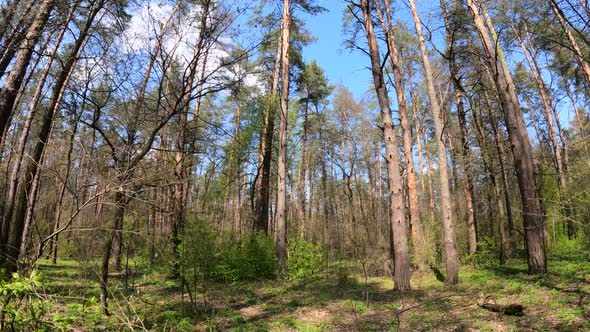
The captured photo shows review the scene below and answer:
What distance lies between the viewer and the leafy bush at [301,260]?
37.6ft

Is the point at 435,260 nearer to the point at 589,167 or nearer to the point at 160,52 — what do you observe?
the point at 589,167

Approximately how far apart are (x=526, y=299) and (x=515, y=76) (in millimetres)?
14449

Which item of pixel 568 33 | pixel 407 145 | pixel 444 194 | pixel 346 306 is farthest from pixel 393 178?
pixel 568 33

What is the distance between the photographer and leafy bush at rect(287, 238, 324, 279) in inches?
451

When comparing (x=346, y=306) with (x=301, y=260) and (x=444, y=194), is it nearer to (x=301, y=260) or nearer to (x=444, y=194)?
(x=301, y=260)

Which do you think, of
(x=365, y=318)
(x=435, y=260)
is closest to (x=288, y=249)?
(x=435, y=260)

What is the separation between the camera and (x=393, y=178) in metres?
8.25

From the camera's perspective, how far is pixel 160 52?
4727 millimetres

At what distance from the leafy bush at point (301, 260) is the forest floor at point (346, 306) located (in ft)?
5.70

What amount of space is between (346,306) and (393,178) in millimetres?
3100

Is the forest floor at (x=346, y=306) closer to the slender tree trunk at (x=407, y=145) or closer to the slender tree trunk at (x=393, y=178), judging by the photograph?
the slender tree trunk at (x=393, y=178)

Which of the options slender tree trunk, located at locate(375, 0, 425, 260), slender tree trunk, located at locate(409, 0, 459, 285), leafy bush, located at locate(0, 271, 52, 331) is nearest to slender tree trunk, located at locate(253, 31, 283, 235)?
slender tree trunk, located at locate(375, 0, 425, 260)

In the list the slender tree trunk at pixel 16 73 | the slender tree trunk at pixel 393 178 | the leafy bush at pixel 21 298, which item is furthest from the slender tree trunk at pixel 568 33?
the slender tree trunk at pixel 16 73

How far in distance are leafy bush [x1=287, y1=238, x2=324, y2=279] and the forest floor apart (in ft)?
5.70
